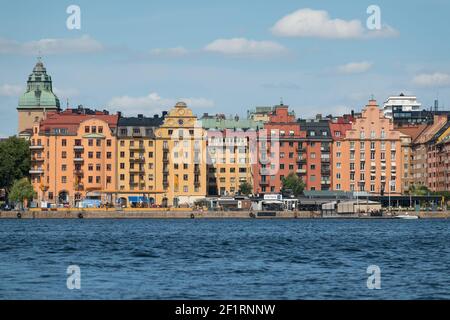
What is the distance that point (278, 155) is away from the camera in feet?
602

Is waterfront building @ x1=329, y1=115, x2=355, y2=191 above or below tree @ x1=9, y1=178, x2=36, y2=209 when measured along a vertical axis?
above

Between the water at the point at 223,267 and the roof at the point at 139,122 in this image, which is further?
the roof at the point at 139,122

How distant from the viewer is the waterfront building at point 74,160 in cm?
17425

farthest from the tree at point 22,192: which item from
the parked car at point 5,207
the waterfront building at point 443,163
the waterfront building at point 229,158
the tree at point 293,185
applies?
the waterfront building at point 443,163

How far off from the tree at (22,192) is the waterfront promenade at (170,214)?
6.71m

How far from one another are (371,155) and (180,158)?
2855 centimetres

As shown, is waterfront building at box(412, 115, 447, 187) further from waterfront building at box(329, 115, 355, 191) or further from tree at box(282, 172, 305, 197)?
tree at box(282, 172, 305, 197)

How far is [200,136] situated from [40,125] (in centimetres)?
2342

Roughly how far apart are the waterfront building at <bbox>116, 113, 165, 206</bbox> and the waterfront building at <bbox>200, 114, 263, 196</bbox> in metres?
8.94

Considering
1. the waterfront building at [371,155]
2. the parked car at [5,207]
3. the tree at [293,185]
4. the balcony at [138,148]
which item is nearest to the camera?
the parked car at [5,207]

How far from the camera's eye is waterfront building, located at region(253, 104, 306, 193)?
7195 inches

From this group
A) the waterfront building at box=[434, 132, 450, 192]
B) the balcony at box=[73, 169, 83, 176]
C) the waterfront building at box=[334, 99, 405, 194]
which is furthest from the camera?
the waterfront building at box=[434, 132, 450, 192]

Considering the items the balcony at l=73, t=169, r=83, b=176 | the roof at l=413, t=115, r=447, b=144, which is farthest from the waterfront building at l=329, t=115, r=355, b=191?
the balcony at l=73, t=169, r=83, b=176

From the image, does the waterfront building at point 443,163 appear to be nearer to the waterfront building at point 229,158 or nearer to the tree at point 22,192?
the waterfront building at point 229,158
